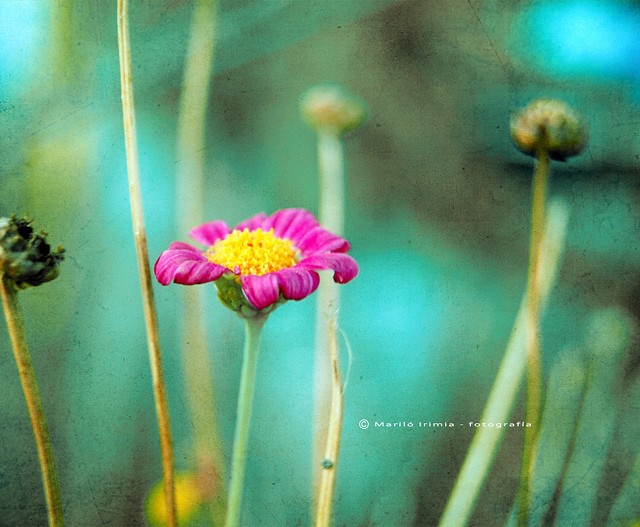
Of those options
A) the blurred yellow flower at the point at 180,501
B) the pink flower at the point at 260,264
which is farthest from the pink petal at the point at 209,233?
the blurred yellow flower at the point at 180,501

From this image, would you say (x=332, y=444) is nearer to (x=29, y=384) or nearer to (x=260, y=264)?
(x=260, y=264)

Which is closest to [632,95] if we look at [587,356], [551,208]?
[551,208]

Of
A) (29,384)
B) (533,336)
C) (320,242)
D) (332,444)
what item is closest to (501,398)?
(533,336)

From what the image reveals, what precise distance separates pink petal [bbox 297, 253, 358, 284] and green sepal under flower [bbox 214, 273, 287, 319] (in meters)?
0.08

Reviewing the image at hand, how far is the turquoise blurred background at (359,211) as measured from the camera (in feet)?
4.36

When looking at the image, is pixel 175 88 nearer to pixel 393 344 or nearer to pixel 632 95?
pixel 393 344

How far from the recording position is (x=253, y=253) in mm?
1124

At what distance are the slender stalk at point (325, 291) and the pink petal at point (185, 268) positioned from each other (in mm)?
290

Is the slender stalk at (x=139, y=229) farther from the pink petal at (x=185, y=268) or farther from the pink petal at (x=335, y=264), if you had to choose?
the pink petal at (x=335, y=264)

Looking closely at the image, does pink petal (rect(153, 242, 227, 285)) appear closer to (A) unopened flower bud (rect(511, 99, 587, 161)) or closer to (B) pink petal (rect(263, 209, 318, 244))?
(B) pink petal (rect(263, 209, 318, 244))

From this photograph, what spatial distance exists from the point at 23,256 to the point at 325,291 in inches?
21.8

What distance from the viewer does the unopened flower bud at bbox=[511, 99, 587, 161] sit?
1256mm

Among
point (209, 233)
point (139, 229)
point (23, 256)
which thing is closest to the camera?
point (23, 256)

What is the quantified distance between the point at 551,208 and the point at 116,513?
1.03 meters
